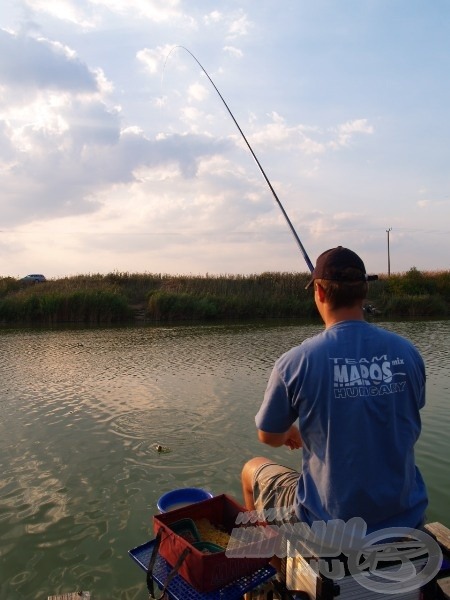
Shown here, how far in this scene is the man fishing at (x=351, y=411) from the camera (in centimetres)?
216

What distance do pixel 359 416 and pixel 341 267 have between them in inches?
24.2

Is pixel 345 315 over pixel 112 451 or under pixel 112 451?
over

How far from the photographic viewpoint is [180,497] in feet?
11.1

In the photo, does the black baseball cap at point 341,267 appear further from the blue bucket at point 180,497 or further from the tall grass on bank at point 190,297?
the tall grass on bank at point 190,297

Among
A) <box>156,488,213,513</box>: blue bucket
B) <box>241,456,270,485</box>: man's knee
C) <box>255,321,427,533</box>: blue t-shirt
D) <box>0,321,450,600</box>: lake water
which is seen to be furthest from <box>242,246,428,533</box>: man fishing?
<box>0,321,450,600</box>: lake water

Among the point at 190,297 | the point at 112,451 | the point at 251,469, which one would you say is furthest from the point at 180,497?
the point at 190,297

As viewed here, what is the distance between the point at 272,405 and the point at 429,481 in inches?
144

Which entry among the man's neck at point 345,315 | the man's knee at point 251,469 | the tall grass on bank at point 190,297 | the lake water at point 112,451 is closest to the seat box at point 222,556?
the man's knee at point 251,469

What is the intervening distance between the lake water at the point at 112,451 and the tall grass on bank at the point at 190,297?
49.0ft

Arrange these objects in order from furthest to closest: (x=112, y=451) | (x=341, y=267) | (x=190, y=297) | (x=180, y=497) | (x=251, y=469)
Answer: (x=190, y=297)
(x=112, y=451)
(x=180, y=497)
(x=251, y=469)
(x=341, y=267)

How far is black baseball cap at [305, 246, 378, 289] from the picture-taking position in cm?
232

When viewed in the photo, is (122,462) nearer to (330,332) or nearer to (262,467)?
(262,467)

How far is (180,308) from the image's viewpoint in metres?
29.3

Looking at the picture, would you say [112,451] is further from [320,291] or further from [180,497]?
[320,291]
